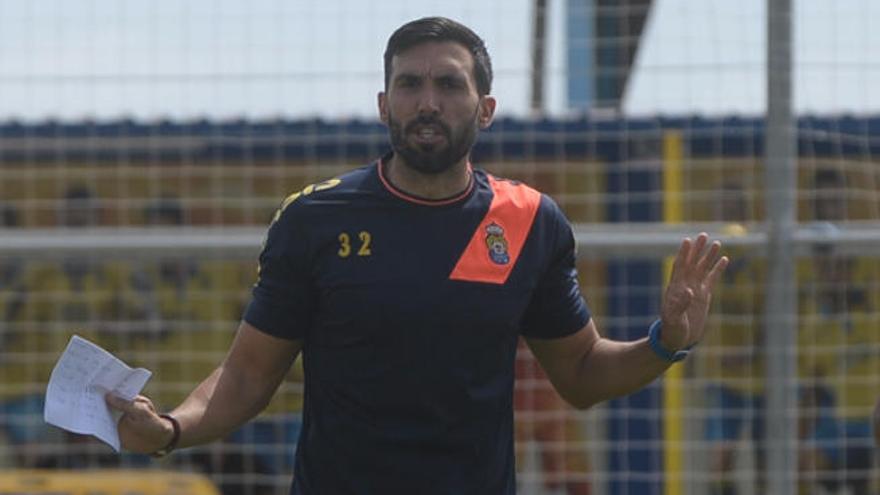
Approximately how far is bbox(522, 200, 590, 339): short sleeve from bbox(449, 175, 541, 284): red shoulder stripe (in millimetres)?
40

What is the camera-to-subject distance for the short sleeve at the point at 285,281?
3.77 metres

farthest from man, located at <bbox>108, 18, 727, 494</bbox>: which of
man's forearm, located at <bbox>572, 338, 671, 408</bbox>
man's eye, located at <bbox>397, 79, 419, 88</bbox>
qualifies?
man's forearm, located at <bbox>572, 338, 671, 408</bbox>

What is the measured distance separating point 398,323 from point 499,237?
0.30 metres

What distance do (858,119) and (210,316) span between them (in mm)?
2734

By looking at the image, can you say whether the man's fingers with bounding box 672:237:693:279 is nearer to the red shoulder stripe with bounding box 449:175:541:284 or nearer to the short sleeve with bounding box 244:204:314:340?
the red shoulder stripe with bounding box 449:175:541:284

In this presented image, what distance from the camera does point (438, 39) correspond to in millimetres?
3797

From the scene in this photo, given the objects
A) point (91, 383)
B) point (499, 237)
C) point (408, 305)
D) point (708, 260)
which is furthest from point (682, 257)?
point (91, 383)

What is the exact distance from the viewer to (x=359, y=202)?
379 cm

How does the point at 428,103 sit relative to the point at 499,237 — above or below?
above

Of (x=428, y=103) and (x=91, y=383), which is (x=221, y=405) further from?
(x=428, y=103)

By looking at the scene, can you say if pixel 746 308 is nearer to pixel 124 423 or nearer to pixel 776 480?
pixel 776 480

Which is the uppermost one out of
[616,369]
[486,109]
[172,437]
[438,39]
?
[438,39]

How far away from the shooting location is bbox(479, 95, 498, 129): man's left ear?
3.84 m

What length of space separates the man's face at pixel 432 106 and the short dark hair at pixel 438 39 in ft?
0.05
